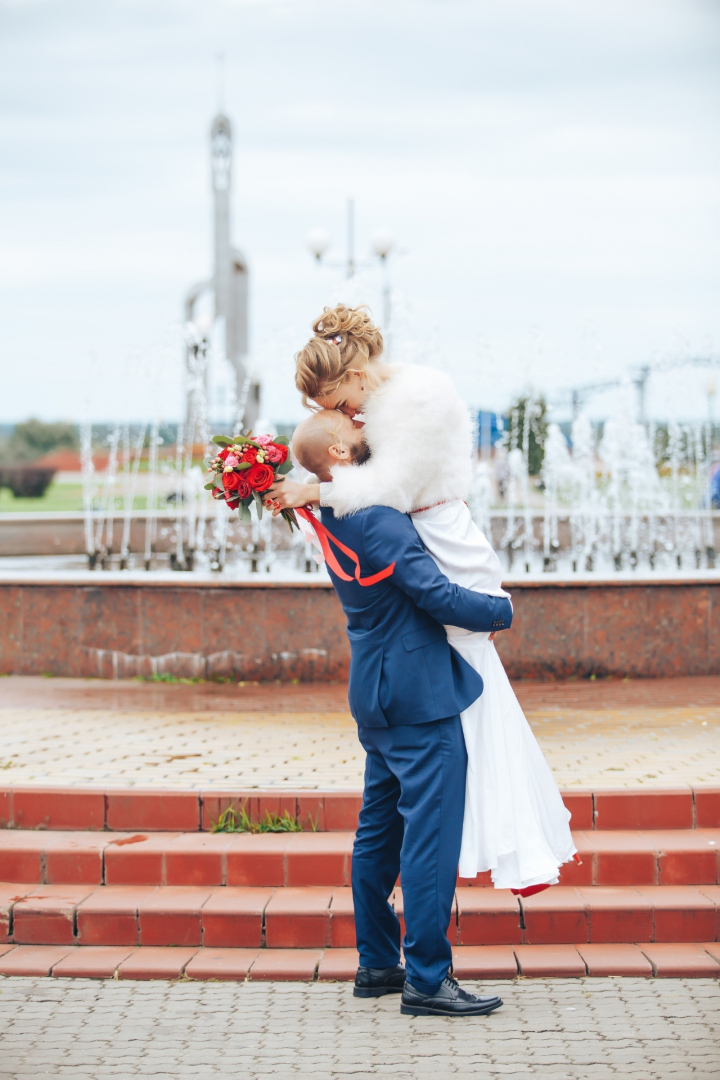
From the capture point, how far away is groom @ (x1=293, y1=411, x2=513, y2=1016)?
280cm

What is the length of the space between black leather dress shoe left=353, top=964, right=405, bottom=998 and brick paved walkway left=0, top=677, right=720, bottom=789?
1015mm

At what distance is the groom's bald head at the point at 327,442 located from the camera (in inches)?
113

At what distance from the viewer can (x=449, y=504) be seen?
2.93 metres

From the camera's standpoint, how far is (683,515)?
12.7 meters

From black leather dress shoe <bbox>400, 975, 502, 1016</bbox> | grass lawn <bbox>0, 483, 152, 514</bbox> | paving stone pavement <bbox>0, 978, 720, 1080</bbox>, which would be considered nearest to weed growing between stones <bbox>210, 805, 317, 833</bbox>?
paving stone pavement <bbox>0, 978, 720, 1080</bbox>

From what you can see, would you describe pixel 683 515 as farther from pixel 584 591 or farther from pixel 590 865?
pixel 590 865

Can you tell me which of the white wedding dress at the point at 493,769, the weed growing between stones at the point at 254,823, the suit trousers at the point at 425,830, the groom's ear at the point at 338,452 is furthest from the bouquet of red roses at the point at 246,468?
the weed growing between stones at the point at 254,823

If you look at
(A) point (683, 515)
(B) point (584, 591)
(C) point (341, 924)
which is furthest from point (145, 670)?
(A) point (683, 515)

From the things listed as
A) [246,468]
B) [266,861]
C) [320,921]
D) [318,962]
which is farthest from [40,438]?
[246,468]

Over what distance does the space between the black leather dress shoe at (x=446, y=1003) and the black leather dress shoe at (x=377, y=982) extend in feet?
0.42

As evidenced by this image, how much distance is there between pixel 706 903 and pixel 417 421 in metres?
1.95

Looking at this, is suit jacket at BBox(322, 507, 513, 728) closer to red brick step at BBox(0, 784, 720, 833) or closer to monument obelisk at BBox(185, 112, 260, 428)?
red brick step at BBox(0, 784, 720, 833)

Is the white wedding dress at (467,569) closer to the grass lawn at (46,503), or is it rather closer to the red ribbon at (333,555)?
the red ribbon at (333,555)

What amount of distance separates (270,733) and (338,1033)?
217 cm
